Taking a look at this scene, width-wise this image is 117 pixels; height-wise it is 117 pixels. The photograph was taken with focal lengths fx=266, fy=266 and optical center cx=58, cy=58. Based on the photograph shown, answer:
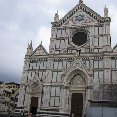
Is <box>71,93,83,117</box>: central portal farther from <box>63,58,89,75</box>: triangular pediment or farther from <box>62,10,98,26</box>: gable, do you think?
<box>62,10,98,26</box>: gable

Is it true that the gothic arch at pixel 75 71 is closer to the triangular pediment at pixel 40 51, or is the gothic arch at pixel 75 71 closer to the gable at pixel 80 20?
the triangular pediment at pixel 40 51

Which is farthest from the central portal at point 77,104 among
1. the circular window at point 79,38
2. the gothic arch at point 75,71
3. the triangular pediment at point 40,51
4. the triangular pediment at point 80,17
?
the triangular pediment at point 80,17

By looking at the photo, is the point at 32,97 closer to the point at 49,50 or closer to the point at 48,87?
the point at 48,87

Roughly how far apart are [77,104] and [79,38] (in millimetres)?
9240

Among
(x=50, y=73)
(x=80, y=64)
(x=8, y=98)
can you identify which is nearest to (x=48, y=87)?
(x=50, y=73)

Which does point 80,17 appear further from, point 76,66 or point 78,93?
point 78,93

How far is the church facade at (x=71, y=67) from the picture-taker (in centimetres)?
3400

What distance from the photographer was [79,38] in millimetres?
37281

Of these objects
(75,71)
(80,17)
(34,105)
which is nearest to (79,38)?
(80,17)

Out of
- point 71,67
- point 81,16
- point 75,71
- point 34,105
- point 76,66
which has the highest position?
point 81,16

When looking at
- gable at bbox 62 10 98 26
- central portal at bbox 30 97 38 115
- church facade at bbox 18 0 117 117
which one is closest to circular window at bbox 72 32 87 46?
church facade at bbox 18 0 117 117

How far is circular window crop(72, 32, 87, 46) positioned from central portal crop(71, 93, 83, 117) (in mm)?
7183

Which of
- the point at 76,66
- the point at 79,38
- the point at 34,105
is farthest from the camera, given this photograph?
the point at 79,38

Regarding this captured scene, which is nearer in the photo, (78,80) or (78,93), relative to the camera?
(78,93)
